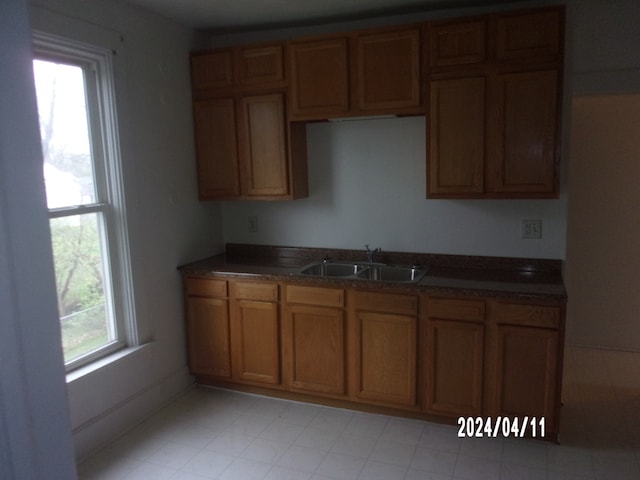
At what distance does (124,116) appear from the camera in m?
2.90

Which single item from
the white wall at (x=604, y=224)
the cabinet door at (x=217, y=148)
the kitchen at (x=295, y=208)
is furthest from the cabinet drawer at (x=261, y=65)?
the white wall at (x=604, y=224)

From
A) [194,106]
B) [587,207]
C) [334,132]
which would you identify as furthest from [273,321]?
[587,207]

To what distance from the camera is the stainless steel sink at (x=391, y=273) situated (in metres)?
3.26

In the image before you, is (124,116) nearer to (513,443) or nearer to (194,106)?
(194,106)

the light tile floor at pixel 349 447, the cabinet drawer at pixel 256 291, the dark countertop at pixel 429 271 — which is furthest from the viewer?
the cabinet drawer at pixel 256 291

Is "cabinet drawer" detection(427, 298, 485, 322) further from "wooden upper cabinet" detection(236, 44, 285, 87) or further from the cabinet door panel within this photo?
"wooden upper cabinet" detection(236, 44, 285, 87)

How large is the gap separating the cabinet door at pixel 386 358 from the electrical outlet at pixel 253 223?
1256 mm

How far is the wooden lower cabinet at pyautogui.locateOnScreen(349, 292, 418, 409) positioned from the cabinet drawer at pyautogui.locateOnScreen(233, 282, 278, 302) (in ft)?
1.74

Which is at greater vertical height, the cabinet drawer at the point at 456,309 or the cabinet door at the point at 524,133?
the cabinet door at the point at 524,133

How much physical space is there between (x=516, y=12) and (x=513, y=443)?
2350 millimetres

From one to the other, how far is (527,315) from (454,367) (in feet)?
1.66

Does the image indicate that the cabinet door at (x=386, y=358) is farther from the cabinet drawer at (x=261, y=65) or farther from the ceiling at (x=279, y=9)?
the ceiling at (x=279, y=9)

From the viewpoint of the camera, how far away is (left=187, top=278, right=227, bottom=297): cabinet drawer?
10.8 feet
